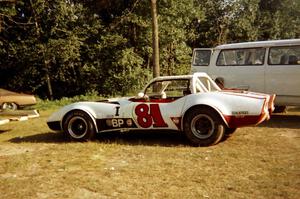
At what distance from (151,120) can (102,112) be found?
40.8 inches

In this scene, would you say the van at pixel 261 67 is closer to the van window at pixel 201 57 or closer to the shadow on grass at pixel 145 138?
the van window at pixel 201 57

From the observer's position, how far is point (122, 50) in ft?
68.4

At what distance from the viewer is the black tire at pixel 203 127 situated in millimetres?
7773

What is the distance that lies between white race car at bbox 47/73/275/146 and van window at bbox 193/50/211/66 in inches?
133

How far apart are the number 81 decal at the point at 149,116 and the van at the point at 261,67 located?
3.97 m

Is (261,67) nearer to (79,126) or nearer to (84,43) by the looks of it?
(79,126)

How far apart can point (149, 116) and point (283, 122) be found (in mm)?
4253

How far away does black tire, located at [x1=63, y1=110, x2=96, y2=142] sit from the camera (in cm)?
866

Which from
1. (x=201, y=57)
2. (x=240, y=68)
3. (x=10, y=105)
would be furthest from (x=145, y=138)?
(x=10, y=105)

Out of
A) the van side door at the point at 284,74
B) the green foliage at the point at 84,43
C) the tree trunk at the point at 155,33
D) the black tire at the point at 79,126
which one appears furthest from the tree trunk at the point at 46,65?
the van side door at the point at 284,74

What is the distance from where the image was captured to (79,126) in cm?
883

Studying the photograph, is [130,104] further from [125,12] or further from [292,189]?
[125,12]

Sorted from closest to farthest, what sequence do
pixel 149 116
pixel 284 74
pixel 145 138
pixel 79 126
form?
pixel 149 116
pixel 79 126
pixel 145 138
pixel 284 74

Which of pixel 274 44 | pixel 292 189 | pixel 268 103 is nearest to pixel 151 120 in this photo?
pixel 268 103
